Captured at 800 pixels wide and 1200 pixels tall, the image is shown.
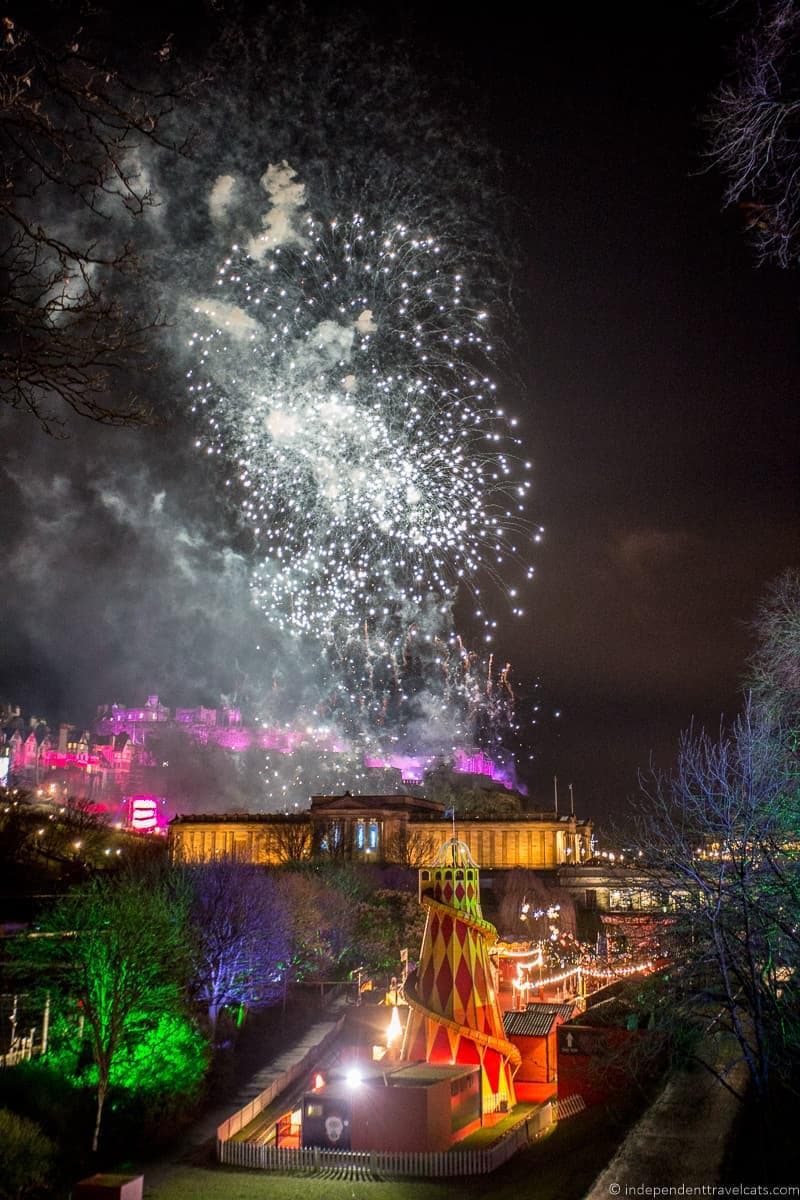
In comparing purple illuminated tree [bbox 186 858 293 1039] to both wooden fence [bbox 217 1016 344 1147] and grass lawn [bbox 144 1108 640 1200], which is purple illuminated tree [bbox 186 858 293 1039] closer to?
wooden fence [bbox 217 1016 344 1147]

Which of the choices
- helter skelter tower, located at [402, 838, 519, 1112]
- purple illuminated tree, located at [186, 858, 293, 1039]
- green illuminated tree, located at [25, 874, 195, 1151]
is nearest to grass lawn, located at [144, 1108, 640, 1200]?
green illuminated tree, located at [25, 874, 195, 1151]

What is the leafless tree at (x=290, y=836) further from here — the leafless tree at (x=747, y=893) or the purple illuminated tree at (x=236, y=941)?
the leafless tree at (x=747, y=893)

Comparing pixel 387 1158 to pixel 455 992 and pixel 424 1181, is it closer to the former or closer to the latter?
pixel 424 1181

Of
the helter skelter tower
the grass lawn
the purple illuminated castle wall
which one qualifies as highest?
the purple illuminated castle wall

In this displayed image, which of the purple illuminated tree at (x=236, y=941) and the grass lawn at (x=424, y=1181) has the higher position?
the purple illuminated tree at (x=236, y=941)

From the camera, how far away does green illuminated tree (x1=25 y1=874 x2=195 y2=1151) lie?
2886 cm

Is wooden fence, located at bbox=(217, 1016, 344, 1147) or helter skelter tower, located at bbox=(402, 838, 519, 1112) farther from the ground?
helter skelter tower, located at bbox=(402, 838, 519, 1112)

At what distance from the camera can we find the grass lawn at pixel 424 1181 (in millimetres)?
22734

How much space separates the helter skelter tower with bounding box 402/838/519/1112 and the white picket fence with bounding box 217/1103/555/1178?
2.95 m

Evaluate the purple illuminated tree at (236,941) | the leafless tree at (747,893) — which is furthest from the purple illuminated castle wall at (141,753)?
the leafless tree at (747,893)

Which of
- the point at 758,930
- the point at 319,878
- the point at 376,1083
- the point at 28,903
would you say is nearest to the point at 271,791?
the point at 319,878

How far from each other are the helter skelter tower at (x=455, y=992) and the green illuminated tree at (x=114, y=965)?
818 cm

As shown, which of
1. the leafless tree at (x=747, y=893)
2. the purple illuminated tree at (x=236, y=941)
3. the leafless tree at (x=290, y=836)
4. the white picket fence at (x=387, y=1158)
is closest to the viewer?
the leafless tree at (x=747, y=893)

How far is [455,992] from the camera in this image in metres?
29.6
